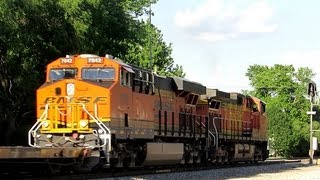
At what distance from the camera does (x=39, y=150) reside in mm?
16156

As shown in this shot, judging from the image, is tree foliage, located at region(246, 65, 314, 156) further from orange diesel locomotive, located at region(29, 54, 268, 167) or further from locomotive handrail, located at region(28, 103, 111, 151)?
locomotive handrail, located at region(28, 103, 111, 151)

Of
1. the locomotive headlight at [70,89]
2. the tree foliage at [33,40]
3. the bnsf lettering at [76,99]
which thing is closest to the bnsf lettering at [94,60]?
the locomotive headlight at [70,89]

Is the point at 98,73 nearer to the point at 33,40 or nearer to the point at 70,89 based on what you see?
the point at 70,89

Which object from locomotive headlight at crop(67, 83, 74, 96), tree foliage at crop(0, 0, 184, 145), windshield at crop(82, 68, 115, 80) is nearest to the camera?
locomotive headlight at crop(67, 83, 74, 96)

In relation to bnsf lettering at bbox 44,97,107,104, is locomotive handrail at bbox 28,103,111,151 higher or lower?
lower

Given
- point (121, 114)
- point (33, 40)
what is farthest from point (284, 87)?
point (121, 114)

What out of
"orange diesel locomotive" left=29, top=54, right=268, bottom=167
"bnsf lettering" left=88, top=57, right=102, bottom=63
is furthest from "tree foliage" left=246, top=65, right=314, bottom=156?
"bnsf lettering" left=88, top=57, right=102, bottom=63

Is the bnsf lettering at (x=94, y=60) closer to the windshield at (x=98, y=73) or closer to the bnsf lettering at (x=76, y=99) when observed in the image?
the windshield at (x=98, y=73)

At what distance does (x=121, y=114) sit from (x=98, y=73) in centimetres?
168

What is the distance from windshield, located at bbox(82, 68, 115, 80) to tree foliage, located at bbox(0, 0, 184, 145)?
222 inches

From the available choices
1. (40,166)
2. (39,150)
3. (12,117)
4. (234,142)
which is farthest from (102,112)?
(234,142)

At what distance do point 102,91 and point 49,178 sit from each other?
3.88m

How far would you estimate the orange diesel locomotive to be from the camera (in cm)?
2050

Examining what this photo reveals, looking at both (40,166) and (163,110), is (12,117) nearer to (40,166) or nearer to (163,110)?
(163,110)
